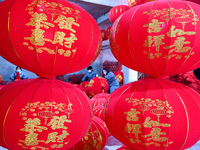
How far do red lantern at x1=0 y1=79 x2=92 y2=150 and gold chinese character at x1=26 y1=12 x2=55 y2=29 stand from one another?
26cm

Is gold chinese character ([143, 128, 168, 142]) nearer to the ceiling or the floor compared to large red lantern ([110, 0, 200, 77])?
A: nearer to the floor

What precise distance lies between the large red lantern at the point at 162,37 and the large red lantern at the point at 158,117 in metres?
0.10

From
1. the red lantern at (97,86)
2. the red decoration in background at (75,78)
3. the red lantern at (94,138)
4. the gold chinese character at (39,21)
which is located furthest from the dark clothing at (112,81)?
the gold chinese character at (39,21)

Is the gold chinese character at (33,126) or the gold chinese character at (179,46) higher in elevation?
the gold chinese character at (179,46)

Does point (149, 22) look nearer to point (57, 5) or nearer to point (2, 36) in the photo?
point (57, 5)

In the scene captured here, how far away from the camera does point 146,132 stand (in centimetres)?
80

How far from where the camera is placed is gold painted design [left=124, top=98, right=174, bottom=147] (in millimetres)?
782

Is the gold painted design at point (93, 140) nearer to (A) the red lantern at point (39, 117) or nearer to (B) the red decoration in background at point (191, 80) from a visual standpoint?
(A) the red lantern at point (39, 117)

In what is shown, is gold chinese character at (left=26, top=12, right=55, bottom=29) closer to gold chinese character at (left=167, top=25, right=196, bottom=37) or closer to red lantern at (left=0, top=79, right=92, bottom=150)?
red lantern at (left=0, top=79, right=92, bottom=150)

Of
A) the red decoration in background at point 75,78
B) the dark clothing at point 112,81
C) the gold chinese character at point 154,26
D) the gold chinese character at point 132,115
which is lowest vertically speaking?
the red decoration in background at point 75,78

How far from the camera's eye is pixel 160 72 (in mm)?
863

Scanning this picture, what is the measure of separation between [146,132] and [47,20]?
62 centimetres

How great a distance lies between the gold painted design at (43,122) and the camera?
76 cm

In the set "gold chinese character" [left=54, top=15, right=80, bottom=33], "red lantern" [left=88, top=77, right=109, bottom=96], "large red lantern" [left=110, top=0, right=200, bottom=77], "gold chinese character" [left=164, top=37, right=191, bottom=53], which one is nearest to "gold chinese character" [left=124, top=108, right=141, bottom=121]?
"large red lantern" [left=110, top=0, right=200, bottom=77]
